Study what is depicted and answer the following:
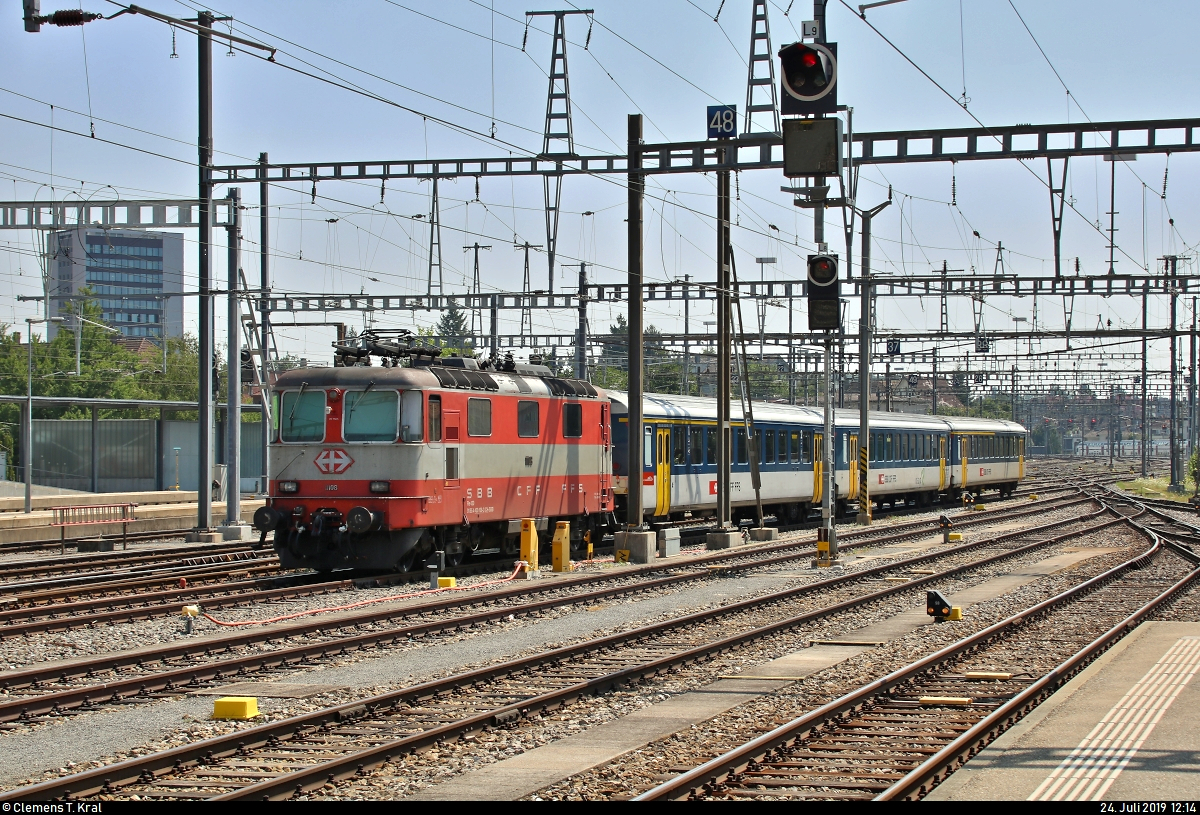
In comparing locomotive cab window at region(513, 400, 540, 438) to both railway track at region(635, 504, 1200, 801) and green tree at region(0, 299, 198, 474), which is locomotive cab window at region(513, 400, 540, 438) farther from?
green tree at region(0, 299, 198, 474)

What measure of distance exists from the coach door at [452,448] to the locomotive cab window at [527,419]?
205 cm

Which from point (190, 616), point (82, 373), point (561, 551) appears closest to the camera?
point (190, 616)

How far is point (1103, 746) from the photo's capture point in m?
8.78

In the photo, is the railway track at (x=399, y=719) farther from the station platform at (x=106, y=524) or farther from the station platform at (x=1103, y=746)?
the station platform at (x=106, y=524)

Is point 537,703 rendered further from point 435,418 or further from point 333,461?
point 333,461

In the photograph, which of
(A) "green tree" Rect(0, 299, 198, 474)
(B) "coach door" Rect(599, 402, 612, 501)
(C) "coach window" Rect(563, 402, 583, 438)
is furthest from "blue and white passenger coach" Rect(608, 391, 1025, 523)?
(A) "green tree" Rect(0, 299, 198, 474)

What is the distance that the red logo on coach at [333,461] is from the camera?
64.3ft

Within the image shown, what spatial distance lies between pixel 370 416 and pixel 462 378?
6.10 ft

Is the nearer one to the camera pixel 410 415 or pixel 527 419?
pixel 410 415

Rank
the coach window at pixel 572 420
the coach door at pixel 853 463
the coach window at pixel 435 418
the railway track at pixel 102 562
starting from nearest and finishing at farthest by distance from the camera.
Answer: the coach window at pixel 435 418, the railway track at pixel 102 562, the coach window at pixel 572 420, the coach door at pixel 853 463

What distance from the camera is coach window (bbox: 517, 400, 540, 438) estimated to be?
2245 cm

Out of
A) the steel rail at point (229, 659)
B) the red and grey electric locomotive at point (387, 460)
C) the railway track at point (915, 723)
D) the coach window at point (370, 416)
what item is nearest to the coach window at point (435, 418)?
the red and grey electric locomotive at point (387, 460)

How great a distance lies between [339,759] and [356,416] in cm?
1174

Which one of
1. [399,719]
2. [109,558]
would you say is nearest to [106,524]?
[109,558]
